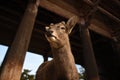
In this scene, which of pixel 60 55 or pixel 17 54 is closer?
pixel 60 55

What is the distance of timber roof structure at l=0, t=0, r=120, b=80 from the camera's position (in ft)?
24.1

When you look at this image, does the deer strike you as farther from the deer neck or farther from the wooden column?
the wooden column

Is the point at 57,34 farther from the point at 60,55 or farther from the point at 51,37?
the point at 60,55

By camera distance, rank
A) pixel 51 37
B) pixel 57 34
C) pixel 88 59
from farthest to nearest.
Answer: pixel 88 59 < pixel 57 34 < pixel 51 37

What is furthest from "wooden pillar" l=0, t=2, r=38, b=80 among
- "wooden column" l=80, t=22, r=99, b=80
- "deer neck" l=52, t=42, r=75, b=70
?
"wooden column" l=80, t=22, r=99, b=80

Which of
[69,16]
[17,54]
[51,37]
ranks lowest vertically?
[51,37]

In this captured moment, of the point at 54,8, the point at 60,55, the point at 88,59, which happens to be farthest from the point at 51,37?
the point at 54,8

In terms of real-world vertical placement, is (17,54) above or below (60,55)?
above

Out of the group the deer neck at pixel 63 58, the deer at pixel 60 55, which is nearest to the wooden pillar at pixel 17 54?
the deer at pixel 60 55

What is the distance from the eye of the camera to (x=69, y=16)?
7.18 metres

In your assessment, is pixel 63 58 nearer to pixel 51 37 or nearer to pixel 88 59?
pixel 51 37

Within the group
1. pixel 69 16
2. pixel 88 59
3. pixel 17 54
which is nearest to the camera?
pixel 17 54

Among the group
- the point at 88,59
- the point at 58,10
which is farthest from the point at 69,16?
the point at 88,59

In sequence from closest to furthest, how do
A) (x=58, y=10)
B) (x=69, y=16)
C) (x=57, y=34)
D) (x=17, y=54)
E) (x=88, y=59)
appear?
(x=57, y=34), (x=17, y=54), (x=88, y=59), (x=58, y=10), (x=69, y=16)
